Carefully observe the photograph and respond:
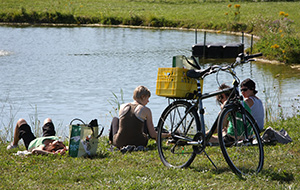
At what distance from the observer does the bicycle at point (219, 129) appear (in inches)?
206

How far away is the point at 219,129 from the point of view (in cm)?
507

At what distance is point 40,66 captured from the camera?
20.6 meters

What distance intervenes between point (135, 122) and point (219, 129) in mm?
1807

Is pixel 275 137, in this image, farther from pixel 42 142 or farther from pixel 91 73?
pixel 91 73

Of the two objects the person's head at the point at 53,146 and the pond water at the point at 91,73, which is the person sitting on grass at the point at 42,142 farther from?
the pond water at the point at 91,73

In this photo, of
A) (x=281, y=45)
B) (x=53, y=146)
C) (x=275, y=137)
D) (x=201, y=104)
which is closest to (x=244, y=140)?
(x=201, y=104)

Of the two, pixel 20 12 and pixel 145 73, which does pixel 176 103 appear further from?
pixel 20 12

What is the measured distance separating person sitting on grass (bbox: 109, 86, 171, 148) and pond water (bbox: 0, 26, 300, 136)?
252 centimetres

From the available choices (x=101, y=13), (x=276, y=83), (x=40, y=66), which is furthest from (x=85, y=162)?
(x=101, y=13)

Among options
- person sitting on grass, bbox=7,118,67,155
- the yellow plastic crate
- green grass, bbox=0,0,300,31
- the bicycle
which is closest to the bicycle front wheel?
the bicycle

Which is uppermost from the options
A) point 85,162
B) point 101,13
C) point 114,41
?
point 101,13

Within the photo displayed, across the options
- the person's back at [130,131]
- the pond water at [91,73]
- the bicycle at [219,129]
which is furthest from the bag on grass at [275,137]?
the pond water at [91,73]

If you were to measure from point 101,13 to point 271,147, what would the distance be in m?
35.7

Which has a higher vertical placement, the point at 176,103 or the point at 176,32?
the point at 176,32
